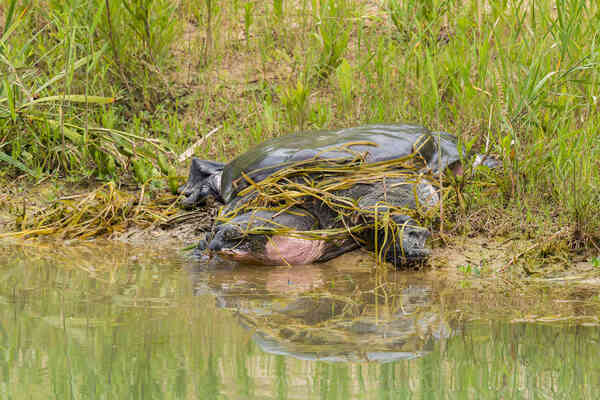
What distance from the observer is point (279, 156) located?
3.04 metres

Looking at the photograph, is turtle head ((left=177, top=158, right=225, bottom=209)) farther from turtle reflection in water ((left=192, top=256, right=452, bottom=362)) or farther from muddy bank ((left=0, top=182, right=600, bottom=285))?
turtle reflection in water ((left=192, top=256, right=452, bottom=362))

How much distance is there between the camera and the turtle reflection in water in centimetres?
165

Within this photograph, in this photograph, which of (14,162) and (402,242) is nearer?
(402,242)

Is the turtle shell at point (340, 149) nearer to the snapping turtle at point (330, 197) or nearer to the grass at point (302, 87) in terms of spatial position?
the snapping turtle at point (330, 197)

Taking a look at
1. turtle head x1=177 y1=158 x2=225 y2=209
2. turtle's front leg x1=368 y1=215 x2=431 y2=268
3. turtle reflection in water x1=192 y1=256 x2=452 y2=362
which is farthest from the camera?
turtle head x1=177 y1=158 x2=225 y2=209

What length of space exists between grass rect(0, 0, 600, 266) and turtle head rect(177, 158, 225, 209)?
159 millimetres

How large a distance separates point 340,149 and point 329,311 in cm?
111

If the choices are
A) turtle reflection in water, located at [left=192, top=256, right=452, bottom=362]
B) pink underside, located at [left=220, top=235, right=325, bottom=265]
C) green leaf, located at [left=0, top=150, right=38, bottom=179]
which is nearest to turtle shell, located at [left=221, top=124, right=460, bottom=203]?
pink underside, located at [left=220, top=235, right=325, bottom=265]

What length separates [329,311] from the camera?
80.4 inches

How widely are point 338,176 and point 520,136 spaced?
923 millimetres

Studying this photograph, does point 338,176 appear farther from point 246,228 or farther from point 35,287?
point 35,287

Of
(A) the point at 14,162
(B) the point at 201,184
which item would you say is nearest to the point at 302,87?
(B) the point at 201,184

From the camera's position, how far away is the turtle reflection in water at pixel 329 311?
165cm

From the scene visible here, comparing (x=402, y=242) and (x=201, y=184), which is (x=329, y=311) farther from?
(x=201, y=184)
